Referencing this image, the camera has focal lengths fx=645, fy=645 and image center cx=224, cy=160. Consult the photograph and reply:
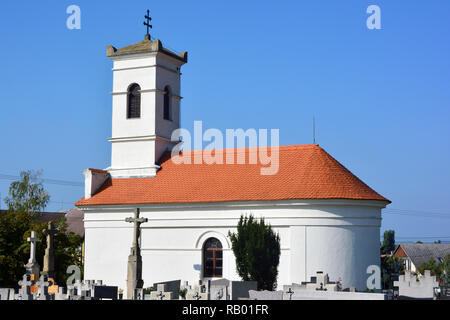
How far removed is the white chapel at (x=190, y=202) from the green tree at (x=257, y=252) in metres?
0.44

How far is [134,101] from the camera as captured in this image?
1565 inches

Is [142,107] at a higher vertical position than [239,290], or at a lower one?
higher

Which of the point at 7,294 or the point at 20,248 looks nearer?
the point at 7,294

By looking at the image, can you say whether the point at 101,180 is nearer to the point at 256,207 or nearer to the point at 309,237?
the point at 256,207

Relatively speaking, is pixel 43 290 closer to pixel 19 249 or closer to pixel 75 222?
pixel 19 249

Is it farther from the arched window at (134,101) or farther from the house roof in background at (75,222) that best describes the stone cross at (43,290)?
the house roof in background at (75,222)

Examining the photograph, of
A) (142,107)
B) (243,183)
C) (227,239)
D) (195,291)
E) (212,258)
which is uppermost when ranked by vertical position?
(142,107)

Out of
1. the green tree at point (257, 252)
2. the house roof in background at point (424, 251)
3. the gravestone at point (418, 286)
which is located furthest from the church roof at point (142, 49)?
the house roof in background at point (424, 251)

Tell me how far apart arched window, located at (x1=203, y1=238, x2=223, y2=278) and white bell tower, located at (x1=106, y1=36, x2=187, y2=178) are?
6.06 meters

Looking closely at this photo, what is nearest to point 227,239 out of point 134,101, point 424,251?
point 134,101

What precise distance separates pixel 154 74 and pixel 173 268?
38.6ft

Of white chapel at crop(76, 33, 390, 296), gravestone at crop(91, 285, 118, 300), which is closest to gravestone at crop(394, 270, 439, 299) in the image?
white chapel at crop(76, 33, 390, 296)

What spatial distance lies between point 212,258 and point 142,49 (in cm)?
1366
